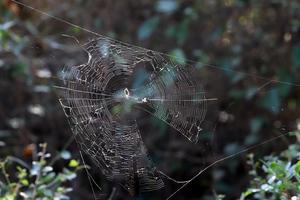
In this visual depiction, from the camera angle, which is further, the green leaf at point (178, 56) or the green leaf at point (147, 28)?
the green leaf at point (147, 28)

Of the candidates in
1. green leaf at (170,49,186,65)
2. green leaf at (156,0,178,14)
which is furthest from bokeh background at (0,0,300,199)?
green leaf at (170,49,186,65)

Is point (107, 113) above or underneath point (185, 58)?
underneath

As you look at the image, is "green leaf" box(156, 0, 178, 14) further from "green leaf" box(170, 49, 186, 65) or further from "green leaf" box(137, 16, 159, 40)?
"green leaf" box(170, 49, 186, 65)

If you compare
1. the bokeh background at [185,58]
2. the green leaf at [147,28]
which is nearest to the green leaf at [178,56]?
the bokeh background at [185,58]

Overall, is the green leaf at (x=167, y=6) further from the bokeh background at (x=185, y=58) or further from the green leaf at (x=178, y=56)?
the green leaf at (x=178, y=56)

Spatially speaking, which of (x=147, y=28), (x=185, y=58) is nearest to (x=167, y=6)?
(x=147, y=28)

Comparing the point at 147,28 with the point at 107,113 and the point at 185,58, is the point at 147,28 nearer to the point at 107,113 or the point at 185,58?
the point at 185,58

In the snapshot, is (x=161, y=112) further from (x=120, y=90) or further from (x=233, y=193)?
(x=233, y=193)

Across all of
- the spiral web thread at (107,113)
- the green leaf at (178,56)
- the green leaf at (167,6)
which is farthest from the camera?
the green leaf at (167,6)
